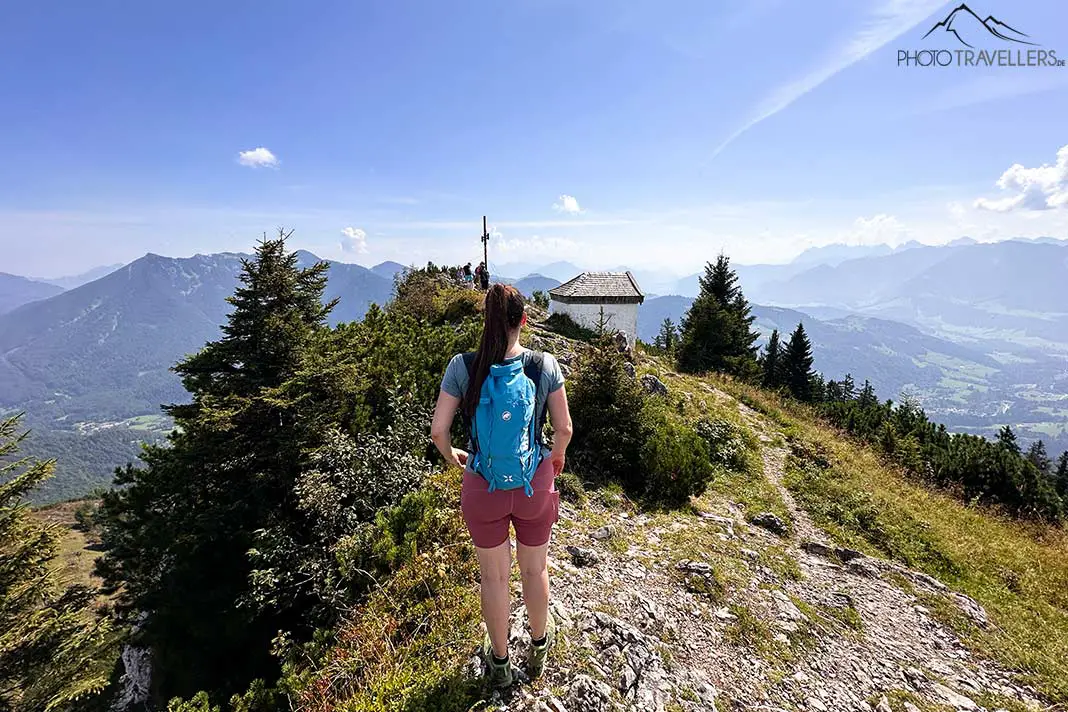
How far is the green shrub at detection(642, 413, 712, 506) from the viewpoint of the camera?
30.7 ft

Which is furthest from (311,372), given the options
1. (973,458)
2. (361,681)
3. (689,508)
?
(973,458)

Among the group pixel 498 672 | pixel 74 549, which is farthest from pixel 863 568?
pixel 74 549

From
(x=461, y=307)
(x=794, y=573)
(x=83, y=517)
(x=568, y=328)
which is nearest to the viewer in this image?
(x=794, y=573)

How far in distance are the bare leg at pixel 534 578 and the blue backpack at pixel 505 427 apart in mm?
539

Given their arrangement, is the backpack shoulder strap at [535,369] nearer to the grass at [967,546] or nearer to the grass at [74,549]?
the grass at [967,546]

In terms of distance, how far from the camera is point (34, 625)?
36.0 feet

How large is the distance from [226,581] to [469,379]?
21.1 ft

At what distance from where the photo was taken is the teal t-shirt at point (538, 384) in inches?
127

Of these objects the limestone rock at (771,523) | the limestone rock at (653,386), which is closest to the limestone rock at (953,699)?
the limestone rock at (771,523)

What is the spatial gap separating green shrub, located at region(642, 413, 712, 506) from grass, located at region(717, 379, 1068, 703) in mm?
3043

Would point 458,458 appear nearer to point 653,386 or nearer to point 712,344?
point 653,386

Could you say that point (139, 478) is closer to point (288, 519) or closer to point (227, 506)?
point (227, 506)

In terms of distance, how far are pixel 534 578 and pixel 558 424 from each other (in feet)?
3.99

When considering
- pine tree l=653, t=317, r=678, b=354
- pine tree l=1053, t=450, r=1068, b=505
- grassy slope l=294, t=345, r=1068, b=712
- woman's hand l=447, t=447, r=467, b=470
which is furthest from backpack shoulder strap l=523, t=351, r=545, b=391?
pine tree l=1053, t=450, r=1068, b=505
